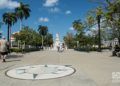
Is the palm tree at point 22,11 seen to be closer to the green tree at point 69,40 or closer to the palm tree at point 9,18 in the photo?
the palm tree at point 9,18

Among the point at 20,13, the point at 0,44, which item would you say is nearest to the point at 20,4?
the point at 20,13

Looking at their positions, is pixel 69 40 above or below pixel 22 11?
below

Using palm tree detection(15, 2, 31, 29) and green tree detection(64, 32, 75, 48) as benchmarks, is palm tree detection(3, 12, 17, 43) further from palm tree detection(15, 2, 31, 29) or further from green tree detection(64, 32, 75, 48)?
green tree detection(64, 32, 75, 48)

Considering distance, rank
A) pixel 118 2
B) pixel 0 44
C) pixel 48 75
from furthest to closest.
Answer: pixel 118 2, pixel 0 44, pixel 48 75

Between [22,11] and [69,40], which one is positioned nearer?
[22,11]

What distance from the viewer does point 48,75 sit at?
10.9 metres

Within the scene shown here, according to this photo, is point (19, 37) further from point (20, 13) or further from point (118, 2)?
point (118, 2)

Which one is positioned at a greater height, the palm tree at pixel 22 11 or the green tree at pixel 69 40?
the palm tree at pixel 22 11

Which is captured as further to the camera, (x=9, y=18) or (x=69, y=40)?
(x=69, y=40)

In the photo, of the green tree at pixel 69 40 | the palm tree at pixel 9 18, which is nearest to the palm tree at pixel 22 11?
Answer: the palm tree at pixel 9 18

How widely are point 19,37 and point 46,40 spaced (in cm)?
6845

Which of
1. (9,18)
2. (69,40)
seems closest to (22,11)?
(9,18)

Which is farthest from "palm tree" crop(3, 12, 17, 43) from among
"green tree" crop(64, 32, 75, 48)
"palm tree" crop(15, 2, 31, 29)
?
"green tree" crop(64, 32, 75, 48)

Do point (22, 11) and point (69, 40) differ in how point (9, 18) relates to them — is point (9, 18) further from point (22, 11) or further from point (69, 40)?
point (69, 40)
